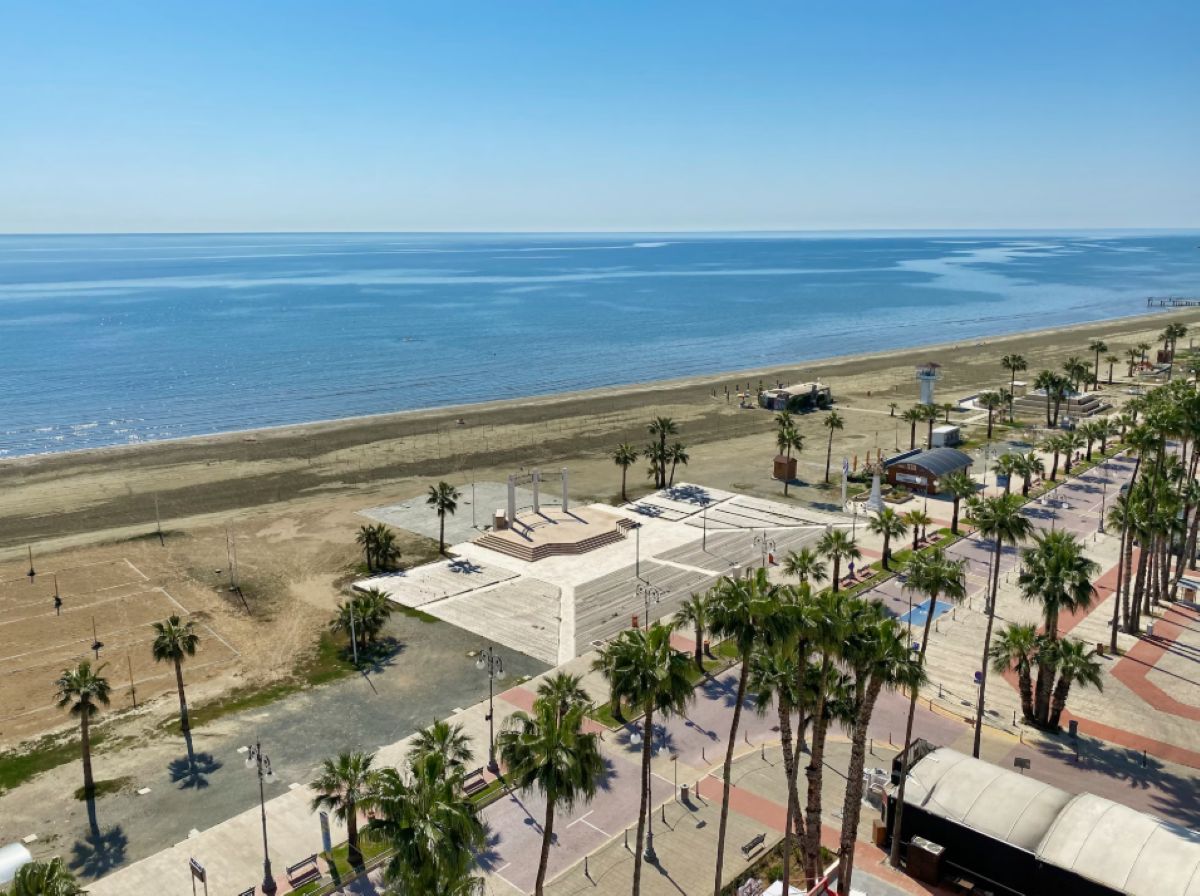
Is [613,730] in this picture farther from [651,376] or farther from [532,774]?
[651,376]

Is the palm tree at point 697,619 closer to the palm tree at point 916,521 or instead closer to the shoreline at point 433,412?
the palm tree at point 916,521

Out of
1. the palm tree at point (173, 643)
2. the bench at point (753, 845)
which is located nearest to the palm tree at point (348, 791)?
the palm tree at point (173, 643)

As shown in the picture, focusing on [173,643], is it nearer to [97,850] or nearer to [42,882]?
[97,850]

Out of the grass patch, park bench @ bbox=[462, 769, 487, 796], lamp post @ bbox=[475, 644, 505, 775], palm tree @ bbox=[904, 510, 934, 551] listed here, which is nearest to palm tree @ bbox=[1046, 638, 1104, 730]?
palm tree @ bbox=[904, 510, 934, 551]

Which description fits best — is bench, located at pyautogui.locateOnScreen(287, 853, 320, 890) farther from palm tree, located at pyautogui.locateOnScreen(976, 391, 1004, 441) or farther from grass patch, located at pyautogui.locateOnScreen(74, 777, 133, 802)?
palm tree, located at pyautogui.locateOnScreen(976, 391, 1004, 441)

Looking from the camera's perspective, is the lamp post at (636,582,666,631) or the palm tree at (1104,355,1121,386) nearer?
the lamp post at (636,582,666,631)

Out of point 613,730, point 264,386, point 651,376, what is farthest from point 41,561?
point 651,376
